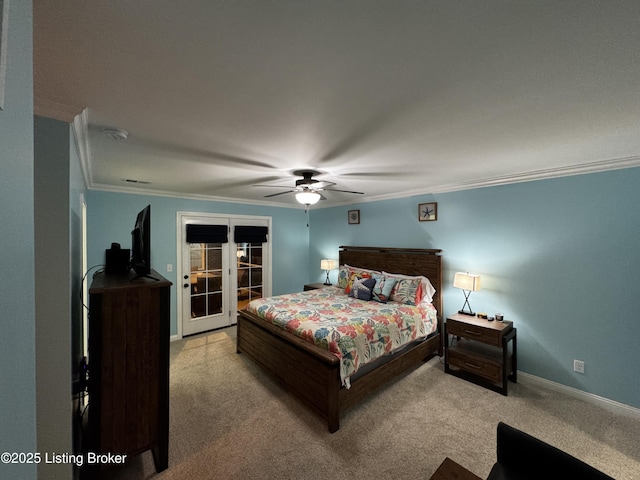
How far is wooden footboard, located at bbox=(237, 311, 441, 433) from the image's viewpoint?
2.23m

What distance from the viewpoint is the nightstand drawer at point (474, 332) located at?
2727 mm

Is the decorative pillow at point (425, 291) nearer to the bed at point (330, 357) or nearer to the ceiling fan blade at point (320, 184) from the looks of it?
the bed at point (330, 357)

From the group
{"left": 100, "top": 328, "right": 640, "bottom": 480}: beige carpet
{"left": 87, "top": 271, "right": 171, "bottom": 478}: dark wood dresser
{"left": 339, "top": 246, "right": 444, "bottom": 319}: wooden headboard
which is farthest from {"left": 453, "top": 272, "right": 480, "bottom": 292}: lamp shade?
{"left": 87, "top": 271, "right": 171, "bottom": 478}: dark wood dresser

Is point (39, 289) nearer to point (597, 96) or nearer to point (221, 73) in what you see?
point (221, 73)

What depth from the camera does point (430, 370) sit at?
3.17 metres

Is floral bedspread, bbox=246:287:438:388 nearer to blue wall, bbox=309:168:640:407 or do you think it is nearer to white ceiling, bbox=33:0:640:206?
blue wall, bbox=309:168:640:407

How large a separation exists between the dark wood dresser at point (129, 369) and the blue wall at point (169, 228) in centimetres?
234

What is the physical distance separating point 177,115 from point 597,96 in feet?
7.60

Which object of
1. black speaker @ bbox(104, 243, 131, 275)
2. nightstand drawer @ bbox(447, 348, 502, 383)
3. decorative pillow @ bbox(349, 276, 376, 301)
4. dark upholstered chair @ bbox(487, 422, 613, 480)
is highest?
black speaker @ bbox(104, 243, 131, 275)

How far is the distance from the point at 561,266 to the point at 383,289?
1933mm

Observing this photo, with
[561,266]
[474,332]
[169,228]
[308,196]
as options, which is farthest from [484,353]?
[169,228]

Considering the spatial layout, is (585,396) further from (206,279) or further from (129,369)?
(206,279)

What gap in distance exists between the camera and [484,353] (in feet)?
9.80

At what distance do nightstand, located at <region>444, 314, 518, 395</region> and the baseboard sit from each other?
0.16m
